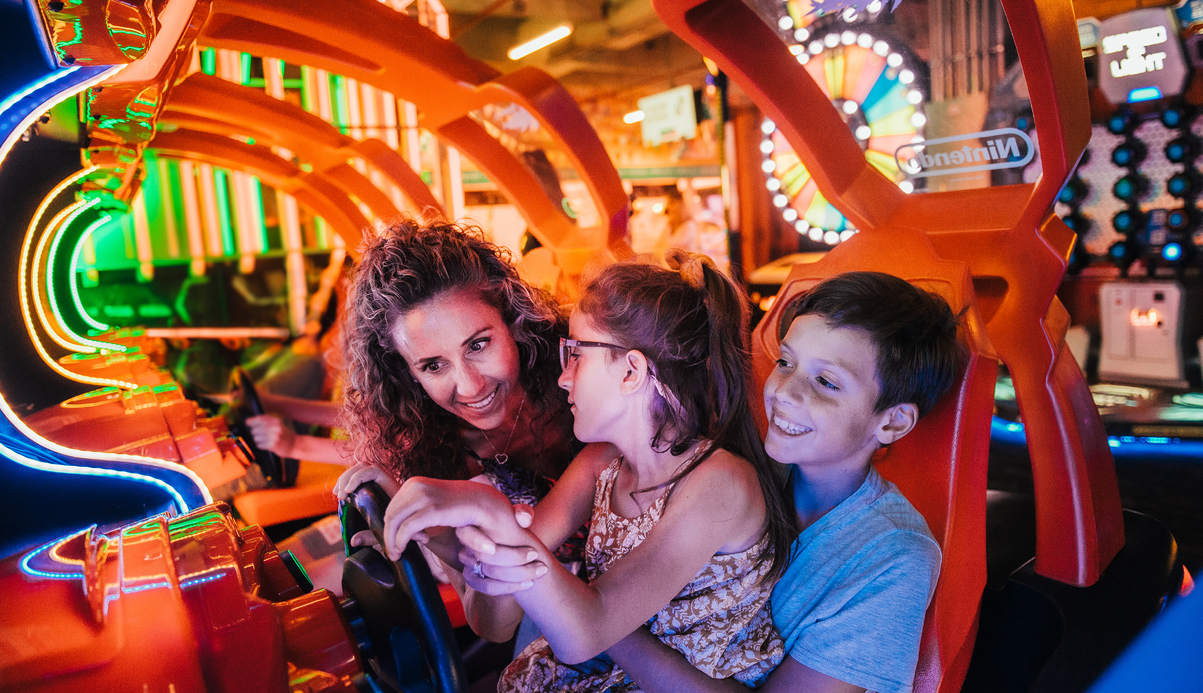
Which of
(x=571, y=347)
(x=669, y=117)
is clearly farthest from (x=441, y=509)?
(x=669, y=117)

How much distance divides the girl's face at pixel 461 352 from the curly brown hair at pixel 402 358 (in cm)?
3

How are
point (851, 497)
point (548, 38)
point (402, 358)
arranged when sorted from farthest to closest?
1. point (548, 38)
2. point (402, 358)
3. point (851, 497)

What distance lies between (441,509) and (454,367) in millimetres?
697

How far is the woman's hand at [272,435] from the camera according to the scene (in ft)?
6.47

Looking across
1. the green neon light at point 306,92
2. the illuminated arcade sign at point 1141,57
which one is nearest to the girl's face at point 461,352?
the illuminated arcade sign at point 1141,57

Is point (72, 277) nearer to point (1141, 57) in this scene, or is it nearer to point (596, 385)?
point (596, 385)

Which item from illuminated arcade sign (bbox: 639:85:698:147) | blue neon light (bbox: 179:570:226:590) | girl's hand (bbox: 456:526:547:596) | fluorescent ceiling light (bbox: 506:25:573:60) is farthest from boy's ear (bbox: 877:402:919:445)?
illuminated arcade sign (bbox: 639:85:698:147)

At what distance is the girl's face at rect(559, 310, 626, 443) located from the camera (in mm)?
1078

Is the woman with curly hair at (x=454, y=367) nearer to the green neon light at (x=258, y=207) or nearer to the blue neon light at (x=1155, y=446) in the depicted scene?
the blue neon light at (x=1155, y=446)

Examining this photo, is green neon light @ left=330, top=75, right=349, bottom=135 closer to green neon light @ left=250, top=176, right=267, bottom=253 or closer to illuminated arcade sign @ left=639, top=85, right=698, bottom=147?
green neon light @ left=250, top=176, right=267, bottom=253

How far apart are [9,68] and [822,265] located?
1.20 m

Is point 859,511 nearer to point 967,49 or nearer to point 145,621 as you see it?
point 145,621

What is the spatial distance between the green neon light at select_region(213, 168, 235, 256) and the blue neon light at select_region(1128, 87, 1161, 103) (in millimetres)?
6591

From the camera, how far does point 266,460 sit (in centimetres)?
216
